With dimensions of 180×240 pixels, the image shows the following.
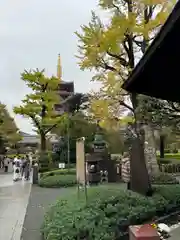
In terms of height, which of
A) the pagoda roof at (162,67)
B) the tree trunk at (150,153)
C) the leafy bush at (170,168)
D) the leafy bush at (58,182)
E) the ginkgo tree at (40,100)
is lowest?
the leafy bush at (58,182)

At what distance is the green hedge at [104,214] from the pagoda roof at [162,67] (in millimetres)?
2636

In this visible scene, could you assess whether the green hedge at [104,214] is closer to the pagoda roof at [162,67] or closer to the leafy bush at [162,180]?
the pagoda roof at [162,67]

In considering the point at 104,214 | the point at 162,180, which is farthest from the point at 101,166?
the point at 104,214

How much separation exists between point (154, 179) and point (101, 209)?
9876mm

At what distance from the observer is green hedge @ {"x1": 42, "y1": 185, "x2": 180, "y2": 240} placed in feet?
20.4

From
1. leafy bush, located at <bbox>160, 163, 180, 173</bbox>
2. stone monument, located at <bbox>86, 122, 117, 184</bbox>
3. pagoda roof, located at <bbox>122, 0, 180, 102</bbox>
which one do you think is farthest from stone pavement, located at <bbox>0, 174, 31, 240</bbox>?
leafy bush, located at <bbox>160, 163, 180, 173</bbox>

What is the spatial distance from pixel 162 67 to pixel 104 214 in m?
3.42

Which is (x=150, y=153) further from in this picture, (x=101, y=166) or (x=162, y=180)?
(x=101, y=166)

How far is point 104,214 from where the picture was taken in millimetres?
6836

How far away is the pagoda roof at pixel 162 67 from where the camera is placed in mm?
3920

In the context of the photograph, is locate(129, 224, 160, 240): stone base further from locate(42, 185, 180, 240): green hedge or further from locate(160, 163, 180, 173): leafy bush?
locate(160, 163, 180, 173): leafy bush

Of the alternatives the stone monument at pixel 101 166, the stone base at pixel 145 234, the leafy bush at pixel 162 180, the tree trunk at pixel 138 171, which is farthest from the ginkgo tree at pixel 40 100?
the stone base at pixel 145 234

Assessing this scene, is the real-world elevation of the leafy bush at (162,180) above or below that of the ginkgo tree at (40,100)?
below

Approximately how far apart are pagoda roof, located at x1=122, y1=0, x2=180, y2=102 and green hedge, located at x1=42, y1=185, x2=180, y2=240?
2.64 meters
